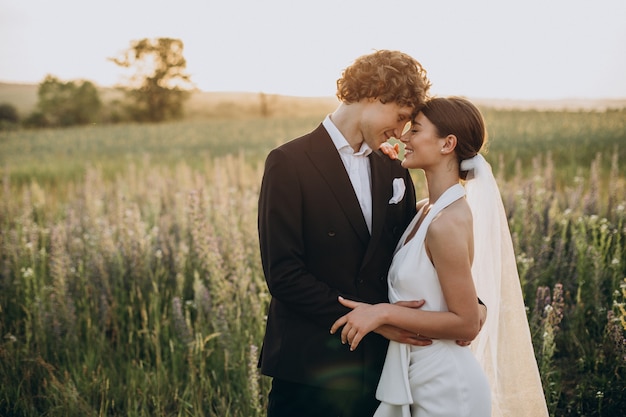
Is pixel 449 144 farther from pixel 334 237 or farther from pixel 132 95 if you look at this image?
pixel 132 95

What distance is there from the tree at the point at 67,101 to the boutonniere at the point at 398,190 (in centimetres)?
5533

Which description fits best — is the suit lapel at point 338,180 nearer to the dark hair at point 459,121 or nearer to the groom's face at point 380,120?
the groom's face at point 380,120

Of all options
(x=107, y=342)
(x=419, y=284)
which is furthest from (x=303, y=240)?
(x=107, y=342)

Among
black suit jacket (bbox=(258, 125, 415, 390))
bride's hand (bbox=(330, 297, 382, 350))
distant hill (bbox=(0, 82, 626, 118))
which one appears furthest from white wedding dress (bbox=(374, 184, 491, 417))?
distant hill (bbox=(0, 82, 626, 118))

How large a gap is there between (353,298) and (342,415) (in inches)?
26.3

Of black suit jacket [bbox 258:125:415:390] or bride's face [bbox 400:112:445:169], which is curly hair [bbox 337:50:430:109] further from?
black suit jacket [bbox 258:125:415:390]

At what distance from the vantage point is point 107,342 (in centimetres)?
503

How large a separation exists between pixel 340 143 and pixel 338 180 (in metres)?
0.21

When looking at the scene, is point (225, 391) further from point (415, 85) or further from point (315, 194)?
point (415, 85)

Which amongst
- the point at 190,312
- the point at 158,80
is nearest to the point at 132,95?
the point at 158,80

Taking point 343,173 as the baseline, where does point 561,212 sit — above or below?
below

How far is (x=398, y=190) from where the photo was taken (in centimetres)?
314

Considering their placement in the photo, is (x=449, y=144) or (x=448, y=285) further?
(x=449, y=144)

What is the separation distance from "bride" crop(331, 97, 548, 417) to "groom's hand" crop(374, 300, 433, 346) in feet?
0.16
